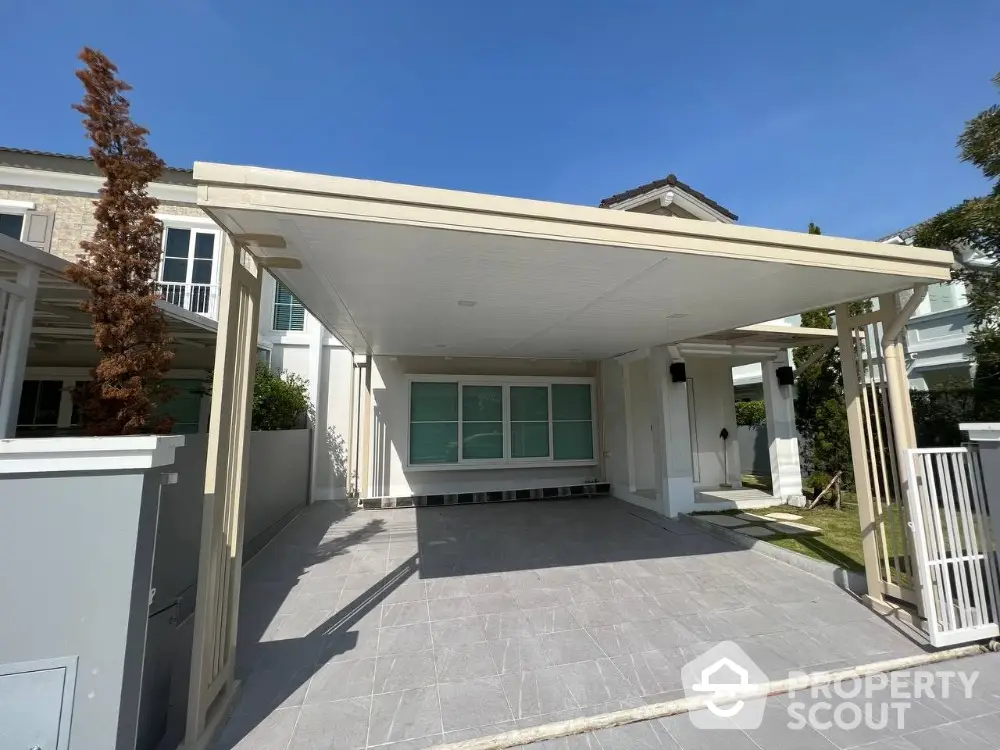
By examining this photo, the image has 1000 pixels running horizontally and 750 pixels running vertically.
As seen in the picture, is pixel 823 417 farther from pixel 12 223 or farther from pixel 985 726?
pixel 12 223

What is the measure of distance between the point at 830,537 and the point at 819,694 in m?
3.82

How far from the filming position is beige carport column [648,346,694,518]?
21.6 feet

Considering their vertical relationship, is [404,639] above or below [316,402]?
below

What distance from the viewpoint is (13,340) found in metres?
3.21

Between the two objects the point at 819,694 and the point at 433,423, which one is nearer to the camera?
the point at 819,694

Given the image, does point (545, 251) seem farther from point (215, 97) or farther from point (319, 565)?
point (215, 97)

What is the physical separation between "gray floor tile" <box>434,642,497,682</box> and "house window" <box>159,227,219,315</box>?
28.5 feet

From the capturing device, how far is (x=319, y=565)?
479 centimetres

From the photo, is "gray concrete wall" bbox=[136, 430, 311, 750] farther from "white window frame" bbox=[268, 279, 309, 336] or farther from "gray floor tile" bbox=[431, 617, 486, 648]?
"white window frame" bbox=[268, 279, 309, 336]

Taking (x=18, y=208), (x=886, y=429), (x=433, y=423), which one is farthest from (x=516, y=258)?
(x=18, y=208)

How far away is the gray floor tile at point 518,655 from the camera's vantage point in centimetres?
280

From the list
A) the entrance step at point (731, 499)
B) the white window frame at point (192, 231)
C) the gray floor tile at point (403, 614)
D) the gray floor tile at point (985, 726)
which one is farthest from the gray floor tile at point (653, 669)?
the white window frame at point (192, 231)

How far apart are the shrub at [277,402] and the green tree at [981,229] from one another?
35.8 ft

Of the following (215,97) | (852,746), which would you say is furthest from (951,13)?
(215,97)
